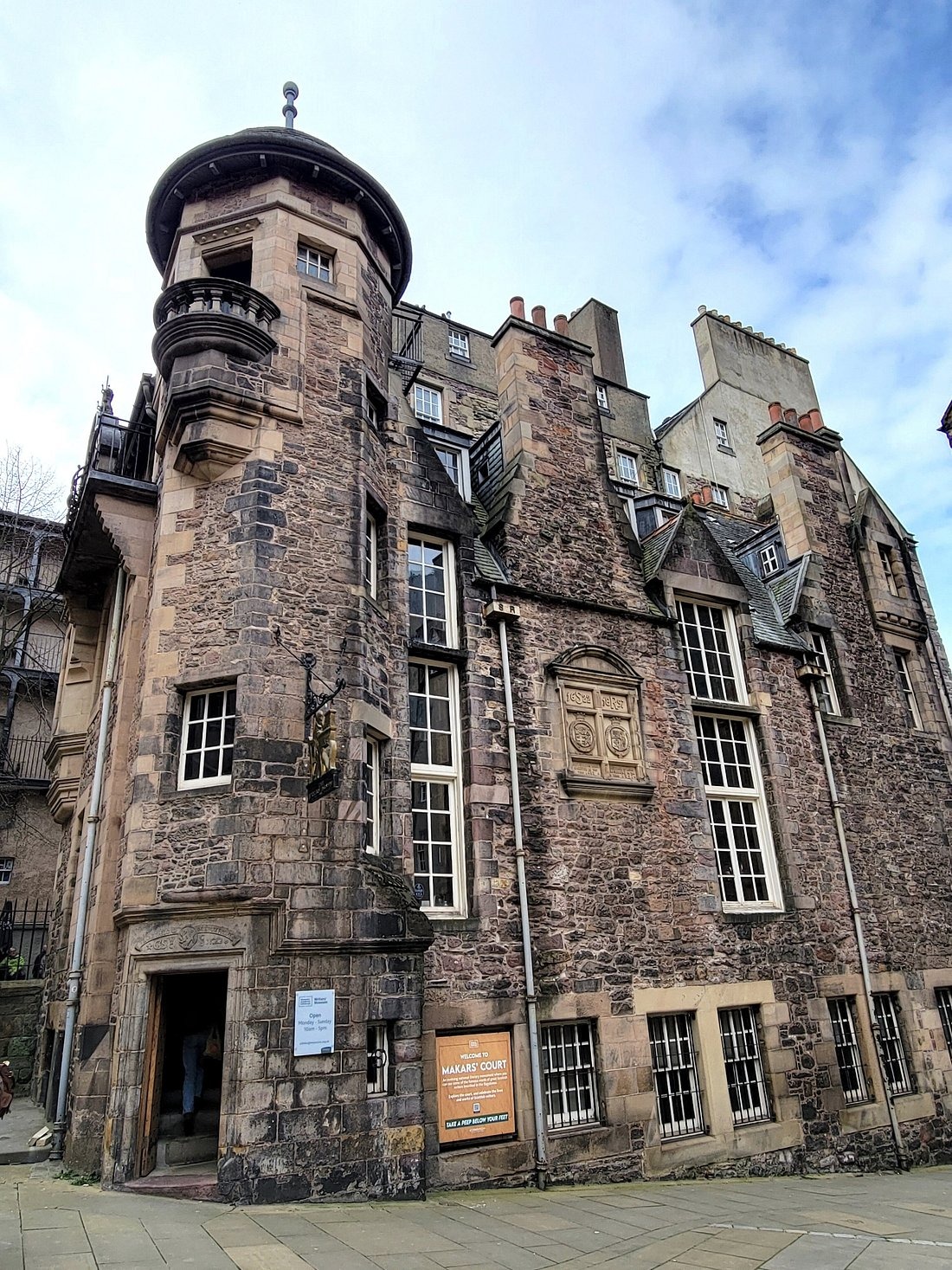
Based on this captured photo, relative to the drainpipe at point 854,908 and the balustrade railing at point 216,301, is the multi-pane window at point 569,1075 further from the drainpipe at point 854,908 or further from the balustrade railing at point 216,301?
the balustrade railing at point 216,301

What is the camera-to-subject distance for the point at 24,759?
2275 centimetres

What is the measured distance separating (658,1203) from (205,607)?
8.38 metres

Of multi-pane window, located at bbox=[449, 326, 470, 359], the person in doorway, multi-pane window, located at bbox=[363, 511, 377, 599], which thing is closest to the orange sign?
the person in doorway

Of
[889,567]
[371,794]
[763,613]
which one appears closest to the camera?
[371,794]

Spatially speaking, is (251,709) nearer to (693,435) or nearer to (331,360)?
(331,360)

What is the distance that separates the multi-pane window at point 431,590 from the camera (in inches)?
476

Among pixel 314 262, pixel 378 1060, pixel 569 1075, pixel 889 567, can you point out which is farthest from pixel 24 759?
pixel 889 567

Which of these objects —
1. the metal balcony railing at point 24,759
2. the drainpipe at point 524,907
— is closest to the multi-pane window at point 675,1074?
the drainpipe at point 524,907

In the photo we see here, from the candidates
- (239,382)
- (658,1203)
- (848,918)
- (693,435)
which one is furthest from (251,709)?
(693,435)

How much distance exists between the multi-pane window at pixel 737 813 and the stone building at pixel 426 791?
0.08 m

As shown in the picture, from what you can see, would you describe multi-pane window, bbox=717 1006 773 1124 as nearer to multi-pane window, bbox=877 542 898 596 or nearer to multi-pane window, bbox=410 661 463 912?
multi-pane window, bbox=410 661 463 912

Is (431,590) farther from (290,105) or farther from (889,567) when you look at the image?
(889,567)

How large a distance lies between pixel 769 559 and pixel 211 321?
518 inches

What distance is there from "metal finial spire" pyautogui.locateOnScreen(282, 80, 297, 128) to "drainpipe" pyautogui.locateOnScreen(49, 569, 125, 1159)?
26.9ft
